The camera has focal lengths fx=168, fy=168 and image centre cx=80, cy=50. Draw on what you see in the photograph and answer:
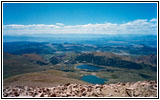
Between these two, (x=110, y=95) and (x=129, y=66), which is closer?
(x=110, y=95)

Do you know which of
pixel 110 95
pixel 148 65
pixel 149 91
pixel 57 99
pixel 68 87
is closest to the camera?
pixel 57 99

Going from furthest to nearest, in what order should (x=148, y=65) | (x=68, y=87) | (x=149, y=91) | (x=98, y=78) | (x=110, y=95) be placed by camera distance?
(x=148, y=65) < (x=98, y=78) < (x=68, y=87) < (x=149, y=91) < (x=110, y=95)

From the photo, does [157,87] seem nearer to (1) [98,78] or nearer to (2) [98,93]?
(2) [98,93]

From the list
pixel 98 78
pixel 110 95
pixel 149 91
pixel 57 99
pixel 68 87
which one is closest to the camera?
pixel 57 99

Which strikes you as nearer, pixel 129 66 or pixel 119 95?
pixel 119 95

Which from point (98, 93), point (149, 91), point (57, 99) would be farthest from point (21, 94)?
point (149, 91)

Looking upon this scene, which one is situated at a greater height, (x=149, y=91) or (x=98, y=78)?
(x=149, y=91)

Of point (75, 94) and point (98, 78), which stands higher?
point (75, 94)

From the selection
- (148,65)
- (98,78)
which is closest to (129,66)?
(148,65)

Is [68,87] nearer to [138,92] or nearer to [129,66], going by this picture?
[138,92]
